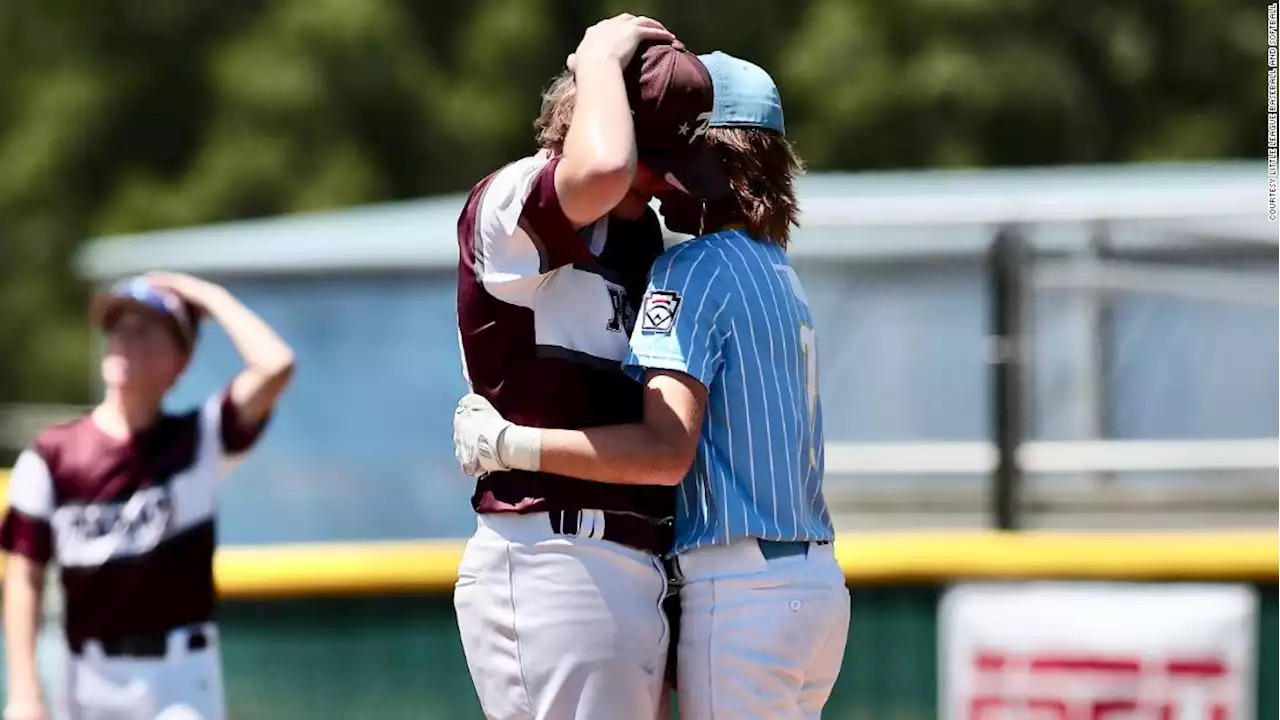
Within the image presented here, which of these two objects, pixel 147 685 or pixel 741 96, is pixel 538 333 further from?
pixel 147 685

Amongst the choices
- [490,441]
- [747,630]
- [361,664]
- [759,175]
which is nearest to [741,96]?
[759,175]

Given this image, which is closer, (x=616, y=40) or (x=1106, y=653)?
(x=616, y=40)

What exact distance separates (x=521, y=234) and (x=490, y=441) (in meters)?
0.31

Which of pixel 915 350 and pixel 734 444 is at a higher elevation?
pixel 734 444

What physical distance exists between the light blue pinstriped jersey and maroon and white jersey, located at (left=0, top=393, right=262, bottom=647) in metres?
2.00

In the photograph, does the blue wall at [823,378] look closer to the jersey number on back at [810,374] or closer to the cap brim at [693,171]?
the jersey number on back at [810,374]

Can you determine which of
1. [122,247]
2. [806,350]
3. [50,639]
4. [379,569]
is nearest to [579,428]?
[806,350]

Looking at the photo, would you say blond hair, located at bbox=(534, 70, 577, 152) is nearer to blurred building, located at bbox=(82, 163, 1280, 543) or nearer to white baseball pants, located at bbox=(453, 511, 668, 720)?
white baseball pants, located at bbox=(453, 511, 668, 720)

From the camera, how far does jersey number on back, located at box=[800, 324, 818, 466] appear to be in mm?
2930

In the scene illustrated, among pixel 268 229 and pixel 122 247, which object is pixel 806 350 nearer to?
pixel 268 229

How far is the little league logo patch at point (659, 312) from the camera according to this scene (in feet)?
9.00

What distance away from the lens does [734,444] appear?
111 inches

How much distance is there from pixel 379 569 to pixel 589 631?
271 centimetres

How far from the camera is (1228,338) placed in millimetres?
6809
